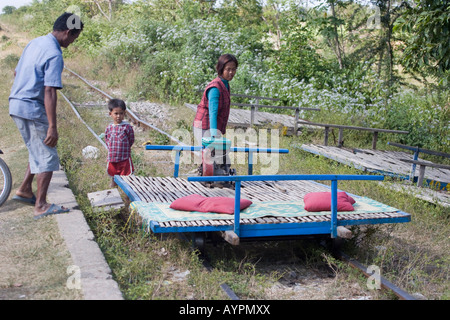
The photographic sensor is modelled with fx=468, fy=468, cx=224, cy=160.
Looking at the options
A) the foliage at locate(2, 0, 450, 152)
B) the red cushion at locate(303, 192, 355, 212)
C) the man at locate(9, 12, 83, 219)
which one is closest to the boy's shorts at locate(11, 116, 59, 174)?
the man at locate(9, 12, 83, 219)

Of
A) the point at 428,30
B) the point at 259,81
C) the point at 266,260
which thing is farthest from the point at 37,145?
the point at 259,81

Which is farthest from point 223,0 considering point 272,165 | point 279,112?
point 272,165

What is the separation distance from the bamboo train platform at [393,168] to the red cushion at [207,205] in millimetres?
3426

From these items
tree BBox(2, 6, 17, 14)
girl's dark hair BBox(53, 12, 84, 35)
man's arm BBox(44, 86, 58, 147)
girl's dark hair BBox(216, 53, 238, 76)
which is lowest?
man's arm BBox(44, 86, 58, 147)

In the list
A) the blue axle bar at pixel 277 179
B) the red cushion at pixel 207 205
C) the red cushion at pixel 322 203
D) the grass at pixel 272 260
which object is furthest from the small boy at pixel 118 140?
the red cushion at pixel 322 203

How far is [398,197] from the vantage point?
Answer: 22.3 ft

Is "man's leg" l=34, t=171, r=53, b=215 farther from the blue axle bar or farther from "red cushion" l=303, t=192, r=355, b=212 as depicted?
"red cushion" l=303, t=192, r=355, b=212

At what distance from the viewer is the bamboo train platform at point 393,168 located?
23.3ft

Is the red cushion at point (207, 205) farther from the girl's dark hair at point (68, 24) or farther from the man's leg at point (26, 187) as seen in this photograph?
the girl's dark hair at point (68, 24)

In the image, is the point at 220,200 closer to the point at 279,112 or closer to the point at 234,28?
the point at 279,112

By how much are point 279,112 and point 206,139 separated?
1047cm

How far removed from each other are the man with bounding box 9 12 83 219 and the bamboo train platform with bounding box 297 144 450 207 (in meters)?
4.94

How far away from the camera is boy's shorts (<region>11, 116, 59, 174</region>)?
16.0 ft

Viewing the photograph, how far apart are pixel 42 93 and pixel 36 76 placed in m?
0.19
